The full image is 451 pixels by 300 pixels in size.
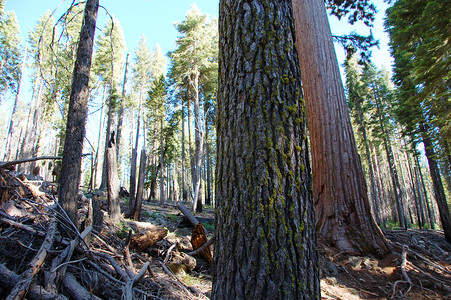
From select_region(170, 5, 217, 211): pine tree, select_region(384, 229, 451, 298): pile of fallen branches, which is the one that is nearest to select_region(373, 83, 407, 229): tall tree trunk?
select_region(170, 5, 217, 211): pine tree

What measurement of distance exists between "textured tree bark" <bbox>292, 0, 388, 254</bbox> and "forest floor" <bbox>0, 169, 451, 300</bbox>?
1.16 ft

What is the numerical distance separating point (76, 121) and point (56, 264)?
6.74 feet

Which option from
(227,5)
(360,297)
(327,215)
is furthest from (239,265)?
(327,215)

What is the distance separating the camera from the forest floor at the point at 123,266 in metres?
2.07

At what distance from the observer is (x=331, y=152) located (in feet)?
14.9

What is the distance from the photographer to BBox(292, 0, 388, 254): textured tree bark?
4113mm

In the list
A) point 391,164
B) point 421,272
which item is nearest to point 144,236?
point 421,272

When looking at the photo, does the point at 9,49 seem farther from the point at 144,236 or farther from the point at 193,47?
the point at 144,236

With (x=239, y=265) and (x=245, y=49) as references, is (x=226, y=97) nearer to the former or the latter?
(x=245, y=49)

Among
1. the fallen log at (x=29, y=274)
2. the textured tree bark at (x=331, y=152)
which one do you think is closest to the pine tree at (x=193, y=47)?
the textured tree bark at (x=331, y=152)

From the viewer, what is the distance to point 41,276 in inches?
78.9

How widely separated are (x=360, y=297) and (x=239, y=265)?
2.61 metres

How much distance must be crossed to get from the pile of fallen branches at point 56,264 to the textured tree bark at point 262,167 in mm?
1266

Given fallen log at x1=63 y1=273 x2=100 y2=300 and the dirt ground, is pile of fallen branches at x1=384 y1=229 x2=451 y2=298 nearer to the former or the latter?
the dirt ground
